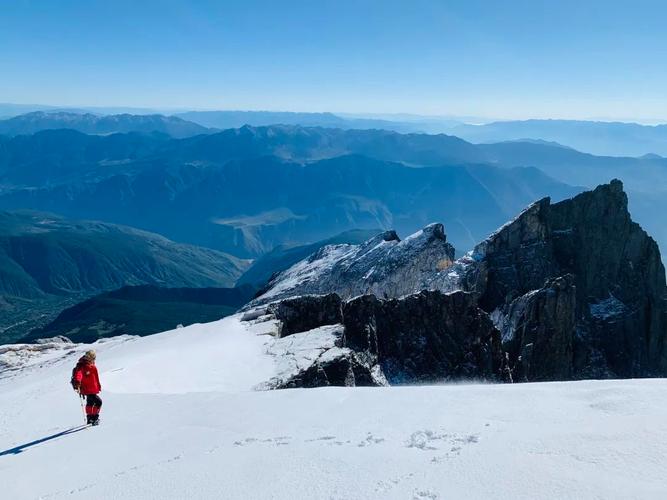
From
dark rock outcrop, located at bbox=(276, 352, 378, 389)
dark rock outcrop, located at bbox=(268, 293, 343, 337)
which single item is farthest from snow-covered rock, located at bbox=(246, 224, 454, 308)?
dark rock outcrop, located at bbox=(276, 352, 378, 389)

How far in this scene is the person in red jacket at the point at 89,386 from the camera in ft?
60.2

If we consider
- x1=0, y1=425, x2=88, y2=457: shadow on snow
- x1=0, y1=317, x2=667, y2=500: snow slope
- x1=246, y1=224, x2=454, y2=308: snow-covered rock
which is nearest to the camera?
x1=0, y1=317, x2=667, y2=500: snow slope

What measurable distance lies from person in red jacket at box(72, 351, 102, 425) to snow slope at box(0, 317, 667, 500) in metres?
0.55

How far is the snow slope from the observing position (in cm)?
1072

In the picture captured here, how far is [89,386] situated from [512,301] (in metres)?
45.1

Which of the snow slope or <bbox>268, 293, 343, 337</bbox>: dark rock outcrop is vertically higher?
the snow slope

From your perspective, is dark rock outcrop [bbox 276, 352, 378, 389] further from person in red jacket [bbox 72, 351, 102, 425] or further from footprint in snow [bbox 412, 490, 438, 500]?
footprint in snow [bbox 412, 490, 438, 500]

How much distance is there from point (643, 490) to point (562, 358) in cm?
4570

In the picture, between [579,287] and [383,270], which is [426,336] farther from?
[579,287]

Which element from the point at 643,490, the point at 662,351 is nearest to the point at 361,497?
the point at 643,490

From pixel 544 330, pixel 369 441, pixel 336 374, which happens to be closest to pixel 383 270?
pixel 544 330

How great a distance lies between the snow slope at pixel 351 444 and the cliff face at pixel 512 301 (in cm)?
1639

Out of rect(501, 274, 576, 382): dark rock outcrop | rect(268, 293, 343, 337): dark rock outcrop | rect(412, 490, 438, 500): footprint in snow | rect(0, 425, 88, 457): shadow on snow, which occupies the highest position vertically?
rect(412, 490, 438, 500): footprint in snow

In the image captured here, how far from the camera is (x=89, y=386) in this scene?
1836 cm
